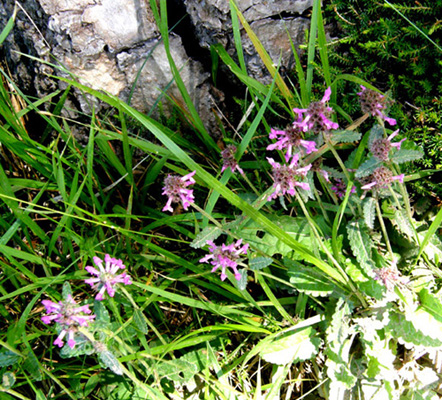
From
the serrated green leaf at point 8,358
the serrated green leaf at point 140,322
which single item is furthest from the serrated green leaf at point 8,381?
the serrated green leaf at point 140,322

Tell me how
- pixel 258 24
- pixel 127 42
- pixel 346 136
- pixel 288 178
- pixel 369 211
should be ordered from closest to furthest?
1. pixel 288 178
2. pixel 346 136
3. pixel 369 211
4. pixel 258 24
5. pixel 127 42

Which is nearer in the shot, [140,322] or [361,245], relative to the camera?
[140,322]

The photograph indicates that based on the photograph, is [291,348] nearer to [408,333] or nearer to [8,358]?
[408,333]

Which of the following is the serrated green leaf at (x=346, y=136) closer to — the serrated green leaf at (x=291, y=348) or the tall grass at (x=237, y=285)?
the tall grass at (x=237, y=285)

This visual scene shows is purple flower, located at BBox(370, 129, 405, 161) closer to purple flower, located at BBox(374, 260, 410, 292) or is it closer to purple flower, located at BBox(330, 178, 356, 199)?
purple flower, located at BBox(330, 178, 356, 199)

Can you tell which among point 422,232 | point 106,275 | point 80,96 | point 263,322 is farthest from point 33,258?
point 422,232

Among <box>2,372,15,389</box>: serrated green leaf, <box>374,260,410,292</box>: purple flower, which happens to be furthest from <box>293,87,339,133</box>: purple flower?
<box>2,372,15,389</box>: serrated green leaf

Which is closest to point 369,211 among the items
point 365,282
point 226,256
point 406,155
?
point 406,155
